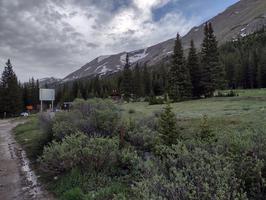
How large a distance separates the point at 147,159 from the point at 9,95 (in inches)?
2414

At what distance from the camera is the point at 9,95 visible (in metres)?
63.4

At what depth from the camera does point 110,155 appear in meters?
9.43

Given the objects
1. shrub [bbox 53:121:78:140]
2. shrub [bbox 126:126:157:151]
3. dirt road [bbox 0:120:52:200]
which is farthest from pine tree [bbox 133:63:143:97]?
shrub [bbox 126:126:157:151]

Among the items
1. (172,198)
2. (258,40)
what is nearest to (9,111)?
(172,198)

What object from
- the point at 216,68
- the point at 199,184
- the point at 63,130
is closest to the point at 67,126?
the point at 63,130

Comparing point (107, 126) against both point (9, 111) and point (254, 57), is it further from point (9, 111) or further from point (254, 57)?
point (254, 57)

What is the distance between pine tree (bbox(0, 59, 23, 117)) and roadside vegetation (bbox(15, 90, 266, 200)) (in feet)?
170

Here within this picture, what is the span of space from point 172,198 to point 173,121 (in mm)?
6053

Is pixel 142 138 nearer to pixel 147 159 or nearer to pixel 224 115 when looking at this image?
pixel 147 159

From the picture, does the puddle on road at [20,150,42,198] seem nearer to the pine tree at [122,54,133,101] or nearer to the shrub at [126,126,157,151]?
the shrub at [126,126,157,151]

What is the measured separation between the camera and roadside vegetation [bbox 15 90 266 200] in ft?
14.7

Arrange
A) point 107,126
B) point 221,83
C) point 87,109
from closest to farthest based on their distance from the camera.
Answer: point 107,126 → point 87,109 → point 221,83

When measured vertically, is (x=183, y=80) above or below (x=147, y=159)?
above

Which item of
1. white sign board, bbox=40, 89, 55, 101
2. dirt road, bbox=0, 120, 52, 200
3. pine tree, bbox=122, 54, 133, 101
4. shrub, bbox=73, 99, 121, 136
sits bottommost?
dirt road, bbox=0, 120, 52, 200
